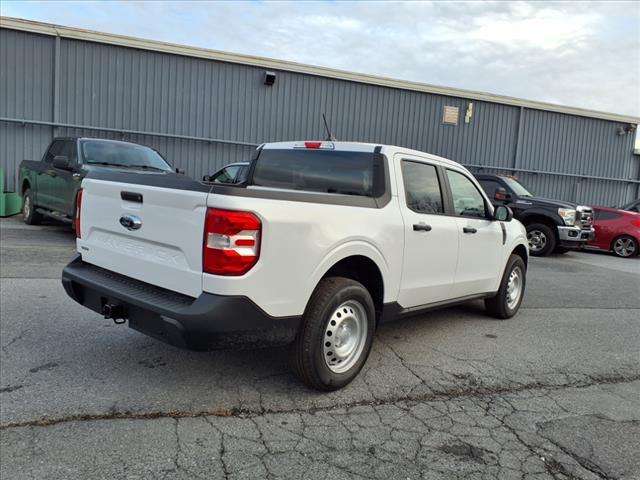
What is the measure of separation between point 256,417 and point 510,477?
5.00 ft

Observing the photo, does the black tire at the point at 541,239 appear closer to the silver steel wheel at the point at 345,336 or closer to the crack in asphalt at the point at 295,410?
the crack in asphalt at the point at 295,410

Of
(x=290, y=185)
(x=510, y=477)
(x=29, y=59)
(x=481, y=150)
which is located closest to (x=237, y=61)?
(x=29, y=59)

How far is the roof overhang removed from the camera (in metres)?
14.6

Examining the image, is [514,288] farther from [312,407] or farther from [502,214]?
[312,407]

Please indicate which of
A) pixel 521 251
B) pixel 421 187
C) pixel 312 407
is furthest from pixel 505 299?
pixel 312 407

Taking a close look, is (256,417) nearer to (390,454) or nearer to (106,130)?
(390,454)

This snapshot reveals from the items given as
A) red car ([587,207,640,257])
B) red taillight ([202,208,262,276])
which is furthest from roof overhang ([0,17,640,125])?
red taillight ([202,208,262,276])

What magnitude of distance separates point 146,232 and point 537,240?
1123 cm

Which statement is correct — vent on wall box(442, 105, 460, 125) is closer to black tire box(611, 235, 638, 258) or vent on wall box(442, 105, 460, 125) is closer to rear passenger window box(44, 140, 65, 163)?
black tire box(611, 235, 638, 258)

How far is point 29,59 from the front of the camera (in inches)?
579

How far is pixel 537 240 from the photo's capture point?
41.9ft

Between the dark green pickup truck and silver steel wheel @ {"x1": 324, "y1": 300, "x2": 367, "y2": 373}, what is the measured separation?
6104 mm

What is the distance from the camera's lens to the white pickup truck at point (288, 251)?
3102 millimetres

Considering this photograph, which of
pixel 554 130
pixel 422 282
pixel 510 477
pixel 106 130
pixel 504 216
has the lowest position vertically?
pixel 510 477
